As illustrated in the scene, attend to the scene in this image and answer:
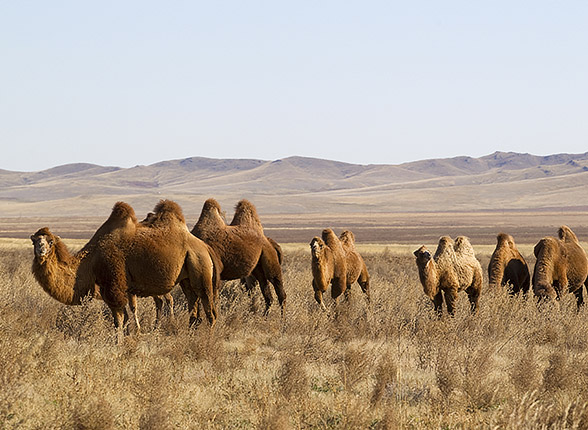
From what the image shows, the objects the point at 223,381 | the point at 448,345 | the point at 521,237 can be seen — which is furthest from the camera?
the point at 521,237

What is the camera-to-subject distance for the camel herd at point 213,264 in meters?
9.71

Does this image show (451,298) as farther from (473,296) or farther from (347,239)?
(347,239)

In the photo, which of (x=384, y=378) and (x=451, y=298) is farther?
(x=451, y=298)

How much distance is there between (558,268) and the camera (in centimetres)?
1476

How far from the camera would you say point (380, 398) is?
7.61 metres

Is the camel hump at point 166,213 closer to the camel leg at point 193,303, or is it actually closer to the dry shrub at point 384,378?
the camel leg at point 193,303

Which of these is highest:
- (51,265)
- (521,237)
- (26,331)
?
(51,265)

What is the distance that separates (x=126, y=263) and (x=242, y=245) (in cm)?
278

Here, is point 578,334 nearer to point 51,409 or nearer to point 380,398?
point 380,398

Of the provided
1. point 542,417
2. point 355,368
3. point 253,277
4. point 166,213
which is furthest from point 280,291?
point 542,417

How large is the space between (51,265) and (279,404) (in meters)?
3.75

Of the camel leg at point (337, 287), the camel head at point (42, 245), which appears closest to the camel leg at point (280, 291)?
the camel leg at point (337, 287)

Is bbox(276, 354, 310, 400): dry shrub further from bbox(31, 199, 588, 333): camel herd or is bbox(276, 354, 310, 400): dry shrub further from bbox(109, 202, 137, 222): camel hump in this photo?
bbox(109, 202, 137, 222): camel hump

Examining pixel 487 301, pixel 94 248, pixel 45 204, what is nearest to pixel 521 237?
pixel 487 301
